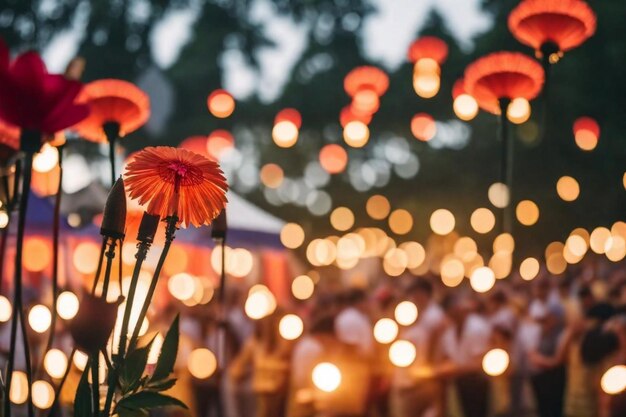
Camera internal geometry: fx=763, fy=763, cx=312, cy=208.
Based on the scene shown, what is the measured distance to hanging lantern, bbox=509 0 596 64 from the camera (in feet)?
16.3

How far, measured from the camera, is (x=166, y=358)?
1547 mm

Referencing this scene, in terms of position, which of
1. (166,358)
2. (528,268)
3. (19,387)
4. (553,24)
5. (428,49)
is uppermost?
(428,49)

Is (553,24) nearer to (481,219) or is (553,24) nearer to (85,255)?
(85,255)

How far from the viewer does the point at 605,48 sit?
17.7m

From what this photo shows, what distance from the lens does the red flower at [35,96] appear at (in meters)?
1.59

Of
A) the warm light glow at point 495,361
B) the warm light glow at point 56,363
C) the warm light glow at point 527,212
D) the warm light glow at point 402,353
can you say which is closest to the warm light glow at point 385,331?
the warm light glow at point 402,353

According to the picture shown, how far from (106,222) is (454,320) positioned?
18.2ft

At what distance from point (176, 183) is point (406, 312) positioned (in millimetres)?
5320

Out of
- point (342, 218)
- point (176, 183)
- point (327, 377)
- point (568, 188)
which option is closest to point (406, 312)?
point (327, 377)

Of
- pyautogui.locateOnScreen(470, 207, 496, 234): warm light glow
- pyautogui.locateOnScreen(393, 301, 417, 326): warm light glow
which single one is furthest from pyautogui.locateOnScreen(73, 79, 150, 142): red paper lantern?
pyautogui.locateOnScreen(470, 207, 496, 234): warm light glow

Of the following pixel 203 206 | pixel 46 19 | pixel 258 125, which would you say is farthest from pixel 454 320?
pixel 258 125

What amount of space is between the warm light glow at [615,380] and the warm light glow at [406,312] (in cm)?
210

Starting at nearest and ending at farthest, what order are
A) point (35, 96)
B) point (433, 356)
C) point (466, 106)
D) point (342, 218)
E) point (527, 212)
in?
point (35, 96), point (433, 356), point (466, 106), point (527, 212), point (342, 218)

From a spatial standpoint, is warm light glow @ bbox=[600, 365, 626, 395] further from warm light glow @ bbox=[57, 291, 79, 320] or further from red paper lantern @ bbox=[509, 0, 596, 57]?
warm light glow @ bbox=[57, 291, 79, 320]
